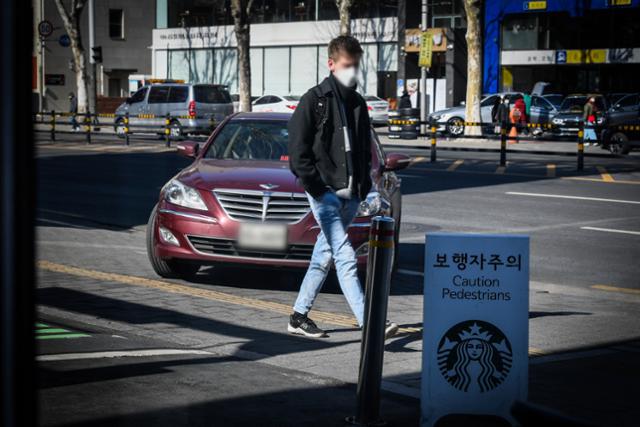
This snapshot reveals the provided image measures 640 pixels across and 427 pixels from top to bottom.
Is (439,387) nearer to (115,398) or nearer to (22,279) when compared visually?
(115,398)

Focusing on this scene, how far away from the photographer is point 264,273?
381 inches

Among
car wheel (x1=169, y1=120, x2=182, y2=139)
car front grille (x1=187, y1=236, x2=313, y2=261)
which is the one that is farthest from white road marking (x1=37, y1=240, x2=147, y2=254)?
car wheel (x1=169, y1=120, x2=182, y2=139)

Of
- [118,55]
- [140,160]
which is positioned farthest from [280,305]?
[118,55]

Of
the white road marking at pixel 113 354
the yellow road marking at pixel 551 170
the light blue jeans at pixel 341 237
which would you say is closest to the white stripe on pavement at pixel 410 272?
the light blue jeans at pixel 341 237

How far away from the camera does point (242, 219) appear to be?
8.41 meters

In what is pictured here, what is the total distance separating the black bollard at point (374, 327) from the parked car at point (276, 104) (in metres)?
38.9

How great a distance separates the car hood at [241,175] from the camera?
858cm

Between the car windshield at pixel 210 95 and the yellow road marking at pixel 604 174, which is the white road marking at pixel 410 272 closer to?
the yellow road marking at pixel 604 174

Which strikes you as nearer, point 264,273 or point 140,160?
point 264,273

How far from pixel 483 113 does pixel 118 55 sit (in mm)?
41853

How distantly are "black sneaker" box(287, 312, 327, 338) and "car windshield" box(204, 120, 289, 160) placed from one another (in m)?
2.84

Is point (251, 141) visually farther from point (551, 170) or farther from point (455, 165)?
point (455, 165)

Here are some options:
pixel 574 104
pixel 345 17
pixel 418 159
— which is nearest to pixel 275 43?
pixel 345 17

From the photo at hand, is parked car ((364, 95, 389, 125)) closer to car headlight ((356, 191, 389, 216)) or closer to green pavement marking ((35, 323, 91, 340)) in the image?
car headlight ((356, 191, 389, 216))
